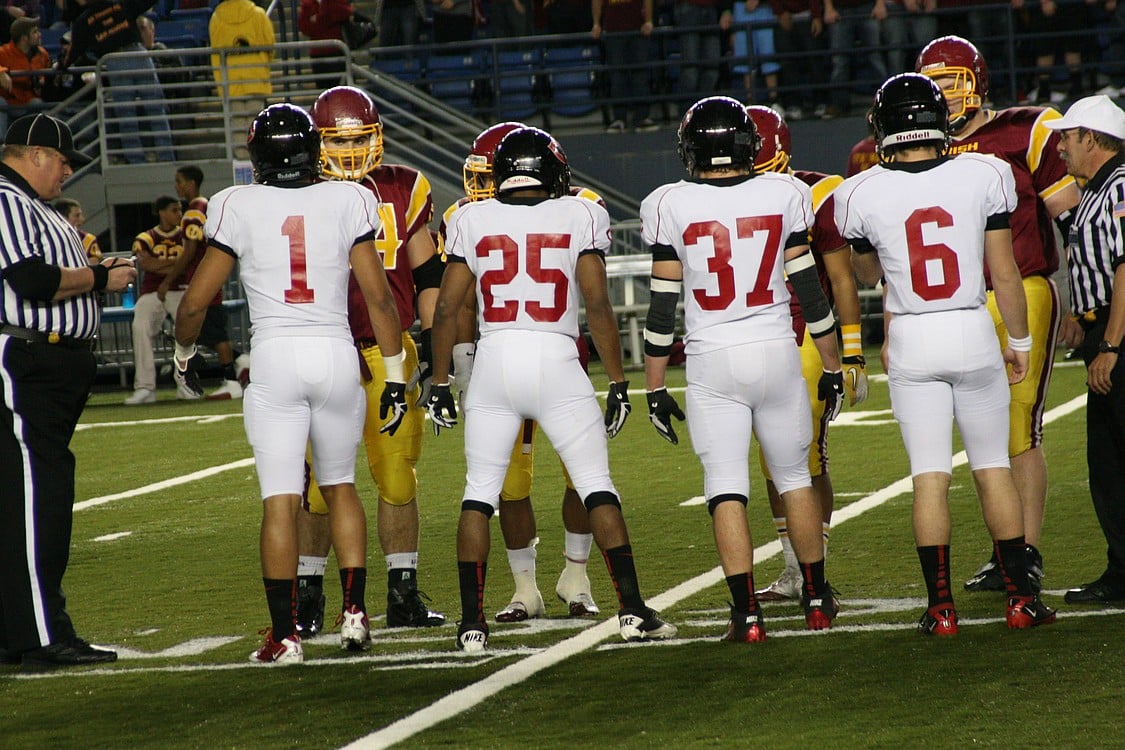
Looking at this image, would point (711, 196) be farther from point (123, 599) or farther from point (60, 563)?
point (123, 599)

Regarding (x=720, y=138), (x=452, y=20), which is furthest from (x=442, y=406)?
(x=452, y=20)

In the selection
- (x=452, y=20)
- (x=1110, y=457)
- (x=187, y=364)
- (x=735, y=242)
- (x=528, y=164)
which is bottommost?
(x=1110, y=457)

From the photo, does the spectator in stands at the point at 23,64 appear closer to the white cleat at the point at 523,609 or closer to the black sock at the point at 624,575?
the white cleat at the point at 523,609

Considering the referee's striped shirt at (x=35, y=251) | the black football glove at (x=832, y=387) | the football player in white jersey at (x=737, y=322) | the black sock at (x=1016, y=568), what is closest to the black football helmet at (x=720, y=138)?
the football player in white jersey at (x=737, y=322)

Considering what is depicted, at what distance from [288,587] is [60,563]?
2.70 ft

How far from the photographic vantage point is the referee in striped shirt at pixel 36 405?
5.30m

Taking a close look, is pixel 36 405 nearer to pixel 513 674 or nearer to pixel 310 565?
pixel 310 565

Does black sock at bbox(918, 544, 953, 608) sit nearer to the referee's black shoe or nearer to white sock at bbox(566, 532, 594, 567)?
white sock at bbox(566, 532, 594, 567)

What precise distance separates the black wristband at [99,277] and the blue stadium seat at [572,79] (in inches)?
468

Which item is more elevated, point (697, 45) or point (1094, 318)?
point (697, 45)

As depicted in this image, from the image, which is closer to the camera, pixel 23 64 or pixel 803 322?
pixel 803 322

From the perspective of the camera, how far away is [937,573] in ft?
16.8

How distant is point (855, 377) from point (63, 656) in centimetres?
283

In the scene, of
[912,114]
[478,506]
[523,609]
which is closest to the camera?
[912,114]
